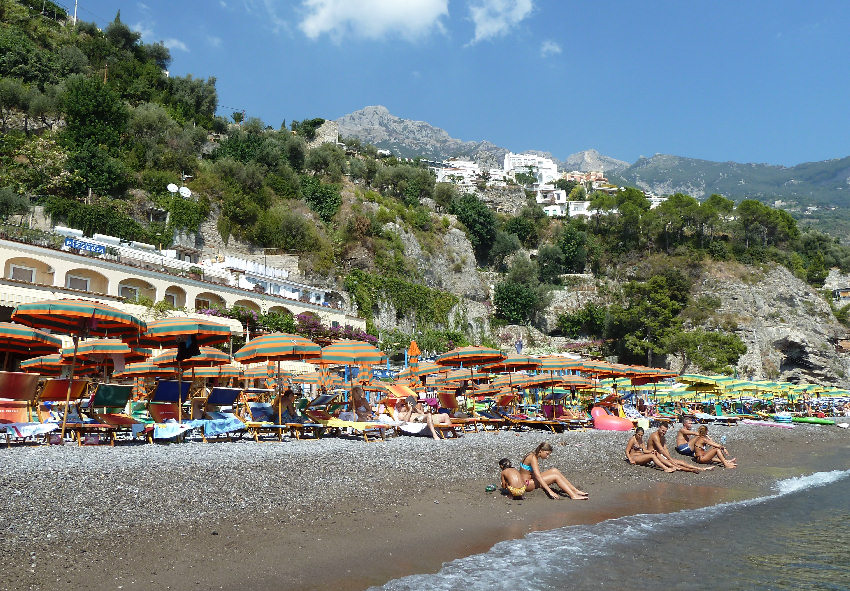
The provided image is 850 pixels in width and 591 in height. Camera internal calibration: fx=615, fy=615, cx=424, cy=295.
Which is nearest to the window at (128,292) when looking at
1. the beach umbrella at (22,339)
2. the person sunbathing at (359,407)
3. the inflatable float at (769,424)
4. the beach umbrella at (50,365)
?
the beach umbrella at (50,365)

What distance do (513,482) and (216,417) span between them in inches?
191

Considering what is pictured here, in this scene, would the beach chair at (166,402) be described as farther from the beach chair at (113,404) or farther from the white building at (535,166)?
the white building at (535,166)

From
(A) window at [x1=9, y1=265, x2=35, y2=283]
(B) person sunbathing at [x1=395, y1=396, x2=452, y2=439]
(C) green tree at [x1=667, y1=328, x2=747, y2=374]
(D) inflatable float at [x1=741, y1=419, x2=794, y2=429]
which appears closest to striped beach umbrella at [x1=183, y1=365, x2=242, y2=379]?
(B) person sunbathing at [x1=395, y1=396, x2=452, y2=439]

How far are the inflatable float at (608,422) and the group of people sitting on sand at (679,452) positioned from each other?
3.19m

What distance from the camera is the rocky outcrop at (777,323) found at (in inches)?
1941

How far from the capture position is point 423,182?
199 ft

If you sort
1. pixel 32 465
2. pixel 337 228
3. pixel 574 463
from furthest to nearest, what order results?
1. pixel 337 228
2. pixel 574 463
3. pixel 32 465

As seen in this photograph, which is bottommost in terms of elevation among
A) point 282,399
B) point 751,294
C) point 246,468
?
point 246,468

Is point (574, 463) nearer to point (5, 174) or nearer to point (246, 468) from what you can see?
point (246, 468)

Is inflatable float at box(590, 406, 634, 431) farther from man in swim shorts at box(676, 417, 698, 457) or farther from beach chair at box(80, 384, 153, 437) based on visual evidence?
beach chair at box(80, 384, 153, 437)

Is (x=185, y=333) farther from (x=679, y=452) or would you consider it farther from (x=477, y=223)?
(x=477, y=223)

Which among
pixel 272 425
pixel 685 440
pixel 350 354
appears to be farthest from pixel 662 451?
pixel 272 425

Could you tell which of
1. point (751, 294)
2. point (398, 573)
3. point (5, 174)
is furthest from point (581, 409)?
point (751, 294)

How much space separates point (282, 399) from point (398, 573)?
607 centimetres
